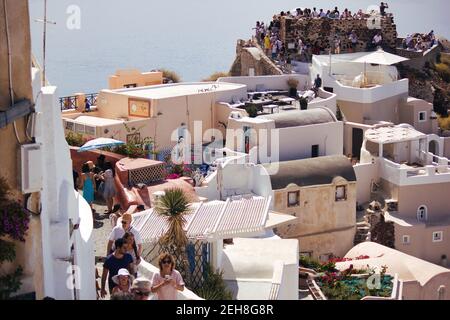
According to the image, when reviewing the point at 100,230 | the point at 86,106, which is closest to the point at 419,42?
the point at 86,106

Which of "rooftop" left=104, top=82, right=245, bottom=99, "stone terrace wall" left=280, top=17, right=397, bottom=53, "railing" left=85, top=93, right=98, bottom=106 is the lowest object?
"railing" left=85, top=93, right=98, bottom=106

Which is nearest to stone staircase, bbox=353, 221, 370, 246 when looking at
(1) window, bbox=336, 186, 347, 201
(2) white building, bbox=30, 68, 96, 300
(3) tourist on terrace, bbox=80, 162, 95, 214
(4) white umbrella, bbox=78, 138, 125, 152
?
(1) window, bbox=336, 186, 347, 201

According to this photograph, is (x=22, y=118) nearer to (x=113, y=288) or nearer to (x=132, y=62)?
(x=113, y=288)

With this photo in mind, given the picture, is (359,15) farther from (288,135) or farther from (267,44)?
(288,135)

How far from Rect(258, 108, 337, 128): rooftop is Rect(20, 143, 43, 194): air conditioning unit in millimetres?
22613

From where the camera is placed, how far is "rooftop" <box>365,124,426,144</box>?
36156 millimetres

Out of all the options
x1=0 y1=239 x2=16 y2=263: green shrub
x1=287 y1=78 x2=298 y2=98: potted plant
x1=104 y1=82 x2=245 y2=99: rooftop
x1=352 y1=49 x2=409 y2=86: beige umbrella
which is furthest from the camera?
x1=352 y1=49 x2=409 y2=86: beige umbrella

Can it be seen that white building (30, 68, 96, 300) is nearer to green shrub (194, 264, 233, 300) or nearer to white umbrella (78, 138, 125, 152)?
green shrub (194, 264, 233, 300)

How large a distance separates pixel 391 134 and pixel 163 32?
86681mm

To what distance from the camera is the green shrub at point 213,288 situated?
49.1ft

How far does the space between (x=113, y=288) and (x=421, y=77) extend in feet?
127

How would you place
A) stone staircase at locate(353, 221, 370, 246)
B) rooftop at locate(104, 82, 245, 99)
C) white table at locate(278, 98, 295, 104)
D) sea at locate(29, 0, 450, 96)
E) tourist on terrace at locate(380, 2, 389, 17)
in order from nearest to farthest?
stone staircase at locate(353, 221, 370, 246) → rooftop at locate(104, 82, 245, 99) → white table at locate(278, 98, 295, 104) → tourist on terrace at locate(380, 2, 389, 17) → sea at locate(29, 0, 450, 96)

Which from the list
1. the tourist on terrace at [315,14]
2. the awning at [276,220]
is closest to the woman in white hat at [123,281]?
the awning at [276,220]

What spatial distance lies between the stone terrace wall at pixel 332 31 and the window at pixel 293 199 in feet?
58.3
